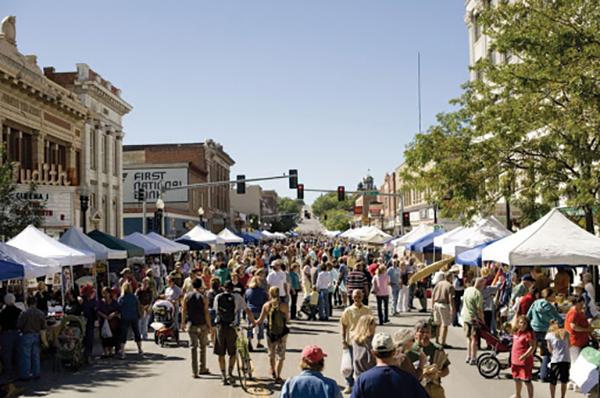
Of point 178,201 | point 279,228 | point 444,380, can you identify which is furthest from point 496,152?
point 279,228

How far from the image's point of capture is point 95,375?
14.0m

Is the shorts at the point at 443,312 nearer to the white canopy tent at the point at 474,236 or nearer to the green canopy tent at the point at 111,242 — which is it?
the white canopy tent at the point at 474,236

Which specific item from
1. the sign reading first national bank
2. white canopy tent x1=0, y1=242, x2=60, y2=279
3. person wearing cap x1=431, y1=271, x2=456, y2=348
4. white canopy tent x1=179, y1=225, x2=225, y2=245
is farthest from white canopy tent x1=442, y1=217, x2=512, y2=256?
the sign reading first national bank

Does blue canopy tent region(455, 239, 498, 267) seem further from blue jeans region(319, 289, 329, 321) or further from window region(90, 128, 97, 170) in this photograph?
window region(90, 128, 97, 170)

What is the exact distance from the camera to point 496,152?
72.6 feet

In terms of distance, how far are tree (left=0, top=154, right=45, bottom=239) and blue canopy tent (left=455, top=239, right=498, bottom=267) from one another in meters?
14.2

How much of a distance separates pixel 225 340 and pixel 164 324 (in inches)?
221

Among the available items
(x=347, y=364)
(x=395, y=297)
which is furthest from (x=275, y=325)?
(x=395, y=297)

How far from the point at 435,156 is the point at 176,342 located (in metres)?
10.5

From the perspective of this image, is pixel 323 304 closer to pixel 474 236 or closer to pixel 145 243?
pixel 474 236

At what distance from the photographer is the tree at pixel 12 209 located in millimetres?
23219

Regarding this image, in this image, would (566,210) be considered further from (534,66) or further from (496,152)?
(534,66)

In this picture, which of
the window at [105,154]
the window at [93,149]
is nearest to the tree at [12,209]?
the window at [93,149]

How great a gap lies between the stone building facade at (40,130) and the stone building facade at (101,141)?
2326mm
